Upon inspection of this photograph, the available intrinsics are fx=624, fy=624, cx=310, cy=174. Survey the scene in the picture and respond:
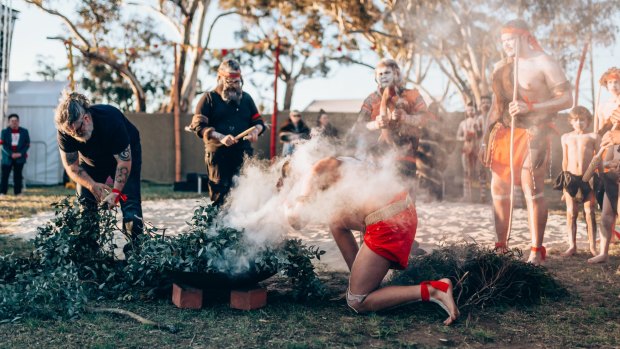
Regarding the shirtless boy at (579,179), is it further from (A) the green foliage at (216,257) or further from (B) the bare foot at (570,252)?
(A) the green foliage at (216,257)

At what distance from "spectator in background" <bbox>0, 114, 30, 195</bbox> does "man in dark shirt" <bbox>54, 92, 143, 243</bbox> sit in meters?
9.18

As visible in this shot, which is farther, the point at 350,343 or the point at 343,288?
the point at 343,288

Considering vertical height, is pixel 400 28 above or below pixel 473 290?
above

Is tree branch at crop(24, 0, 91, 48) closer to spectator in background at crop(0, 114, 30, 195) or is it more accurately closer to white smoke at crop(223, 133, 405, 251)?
spectator in background at crop(0, 114, 30, 195)

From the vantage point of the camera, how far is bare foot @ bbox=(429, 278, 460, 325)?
3.79 metres

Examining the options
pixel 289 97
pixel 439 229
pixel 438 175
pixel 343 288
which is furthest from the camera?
pixel 289 97

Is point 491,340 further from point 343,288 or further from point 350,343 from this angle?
point 343,288

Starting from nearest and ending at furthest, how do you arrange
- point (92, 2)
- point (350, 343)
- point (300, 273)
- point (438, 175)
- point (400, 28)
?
point (350, 343) < point (300, 273) < point (438, 175) < point (400, 28) < point (92, 2)

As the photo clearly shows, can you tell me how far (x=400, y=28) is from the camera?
19.3m

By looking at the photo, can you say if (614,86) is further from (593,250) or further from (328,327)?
(328,327)

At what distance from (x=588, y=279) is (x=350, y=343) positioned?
8.19 feet

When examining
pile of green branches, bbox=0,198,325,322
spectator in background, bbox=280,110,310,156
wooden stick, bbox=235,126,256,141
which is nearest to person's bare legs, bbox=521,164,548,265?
pile of green branches, bbox=0,198,325,322

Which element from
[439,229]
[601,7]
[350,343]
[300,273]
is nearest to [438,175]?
[439,229]

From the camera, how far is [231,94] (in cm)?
609
